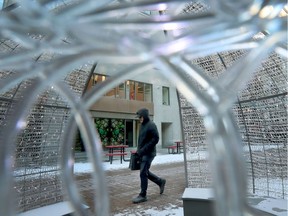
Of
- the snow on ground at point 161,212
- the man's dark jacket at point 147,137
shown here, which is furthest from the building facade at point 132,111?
the snow on ground at point 161,212

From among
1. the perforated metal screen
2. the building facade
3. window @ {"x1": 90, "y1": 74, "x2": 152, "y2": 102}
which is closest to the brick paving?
the perforated metal screen

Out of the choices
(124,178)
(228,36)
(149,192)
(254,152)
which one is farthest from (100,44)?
(124,178)

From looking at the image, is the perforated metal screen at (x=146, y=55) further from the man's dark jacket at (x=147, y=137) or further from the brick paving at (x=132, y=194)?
the man's dark jacket at (x=147, y=137)

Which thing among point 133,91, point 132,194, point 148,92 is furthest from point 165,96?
point 132,194

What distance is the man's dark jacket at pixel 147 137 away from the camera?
5121mm

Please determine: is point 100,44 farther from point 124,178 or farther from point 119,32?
point 124,178

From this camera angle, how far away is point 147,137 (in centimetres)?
518

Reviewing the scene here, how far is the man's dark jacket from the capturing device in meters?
5.12

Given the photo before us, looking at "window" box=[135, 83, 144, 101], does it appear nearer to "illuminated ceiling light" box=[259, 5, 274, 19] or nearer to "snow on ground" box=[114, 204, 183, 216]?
"snow on ground" box=[114, 204, 183, 216]

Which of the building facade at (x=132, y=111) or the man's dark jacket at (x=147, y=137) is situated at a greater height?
the building facade at (x=132, y=111)

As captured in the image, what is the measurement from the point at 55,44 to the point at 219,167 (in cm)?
63

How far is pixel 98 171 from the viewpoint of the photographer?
103cm

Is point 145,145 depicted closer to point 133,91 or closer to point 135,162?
point 135,162

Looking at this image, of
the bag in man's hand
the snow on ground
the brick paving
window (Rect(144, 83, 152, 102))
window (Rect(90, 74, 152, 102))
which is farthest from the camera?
window (Rect(144, 83, 152, 102))
